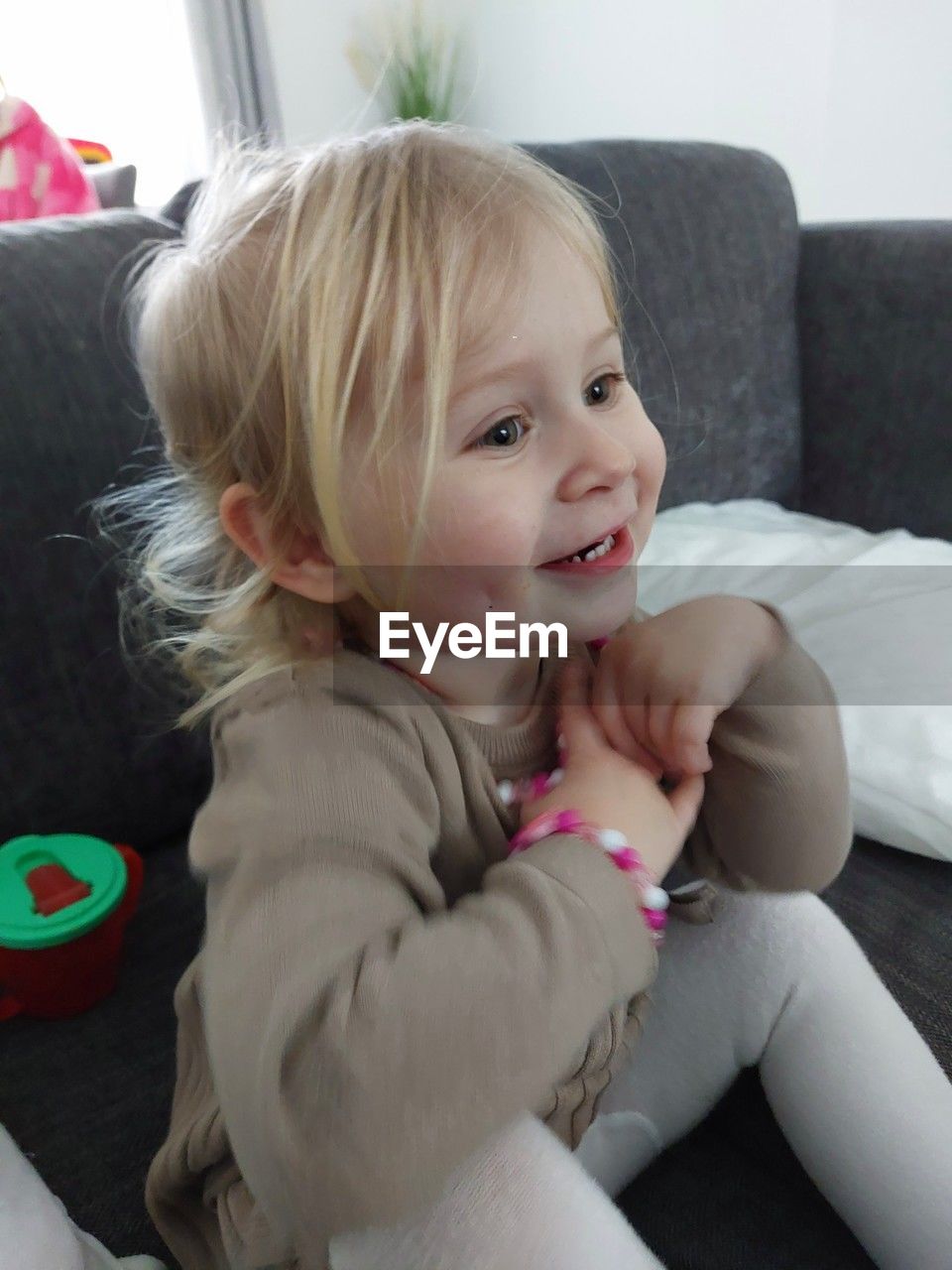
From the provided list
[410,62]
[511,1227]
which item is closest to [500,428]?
[511,1227]

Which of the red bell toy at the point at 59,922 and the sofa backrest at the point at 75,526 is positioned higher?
the sofa backrest at the point at 75,526

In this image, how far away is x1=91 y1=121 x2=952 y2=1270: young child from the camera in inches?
17.5

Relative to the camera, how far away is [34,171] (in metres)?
1.74

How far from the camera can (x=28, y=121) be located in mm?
1784

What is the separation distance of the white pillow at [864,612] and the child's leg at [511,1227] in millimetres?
421

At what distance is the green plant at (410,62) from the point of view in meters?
2.65

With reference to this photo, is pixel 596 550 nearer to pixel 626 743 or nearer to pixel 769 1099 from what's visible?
pixel 626 743

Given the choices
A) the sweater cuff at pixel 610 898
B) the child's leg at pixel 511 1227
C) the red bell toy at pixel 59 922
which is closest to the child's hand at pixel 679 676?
the sweater cuff at pixel 610 898

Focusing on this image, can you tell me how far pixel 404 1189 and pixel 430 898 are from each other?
0.14 metres

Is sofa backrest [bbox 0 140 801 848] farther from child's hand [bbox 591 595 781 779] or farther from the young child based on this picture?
child's hand [bbox 591 595 781 779]

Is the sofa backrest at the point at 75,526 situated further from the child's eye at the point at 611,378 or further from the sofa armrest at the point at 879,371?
the child's eye at the point at 611,378

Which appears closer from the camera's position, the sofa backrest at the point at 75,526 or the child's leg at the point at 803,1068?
the child's leg at the point at 803,1068

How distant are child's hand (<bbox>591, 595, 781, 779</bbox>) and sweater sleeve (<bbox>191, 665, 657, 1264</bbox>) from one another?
0.36 feet

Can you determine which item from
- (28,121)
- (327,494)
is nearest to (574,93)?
(28,121)
